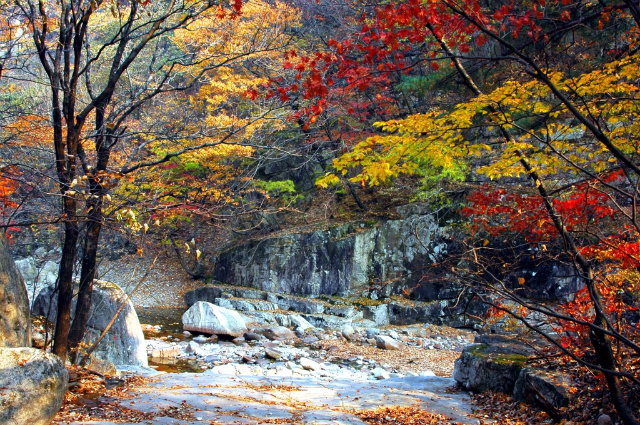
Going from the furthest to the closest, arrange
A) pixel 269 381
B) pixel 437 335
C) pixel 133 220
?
pixel 437 335 < pixel 269 381 < pixel 133 220

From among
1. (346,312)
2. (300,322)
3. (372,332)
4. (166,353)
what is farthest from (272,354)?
(346,312)

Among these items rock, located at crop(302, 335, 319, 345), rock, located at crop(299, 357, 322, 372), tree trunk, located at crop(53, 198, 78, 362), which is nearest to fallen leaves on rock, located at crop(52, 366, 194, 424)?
tree trunk, located at crop(53, 198, 78, 362)

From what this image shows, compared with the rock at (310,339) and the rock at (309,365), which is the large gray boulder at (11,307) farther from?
the rock at (310,339)

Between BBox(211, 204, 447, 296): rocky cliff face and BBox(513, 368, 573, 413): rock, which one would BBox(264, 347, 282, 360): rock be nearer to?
BBox(513, 368, 573, 413): rock

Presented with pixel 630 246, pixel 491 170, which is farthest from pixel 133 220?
pixel 630 246

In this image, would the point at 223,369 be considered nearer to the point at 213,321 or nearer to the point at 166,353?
the point at 166,353

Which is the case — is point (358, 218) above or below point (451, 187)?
below

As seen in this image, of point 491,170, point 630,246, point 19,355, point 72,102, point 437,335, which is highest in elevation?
point 72,102

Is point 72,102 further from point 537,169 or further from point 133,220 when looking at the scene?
point 537,169

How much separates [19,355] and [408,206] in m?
15.2

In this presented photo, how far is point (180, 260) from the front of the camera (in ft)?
72.5

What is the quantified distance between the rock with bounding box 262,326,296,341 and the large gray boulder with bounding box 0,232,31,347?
8.27 meters

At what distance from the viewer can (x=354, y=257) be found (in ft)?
55.9

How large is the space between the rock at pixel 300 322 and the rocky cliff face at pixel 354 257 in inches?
90.8
